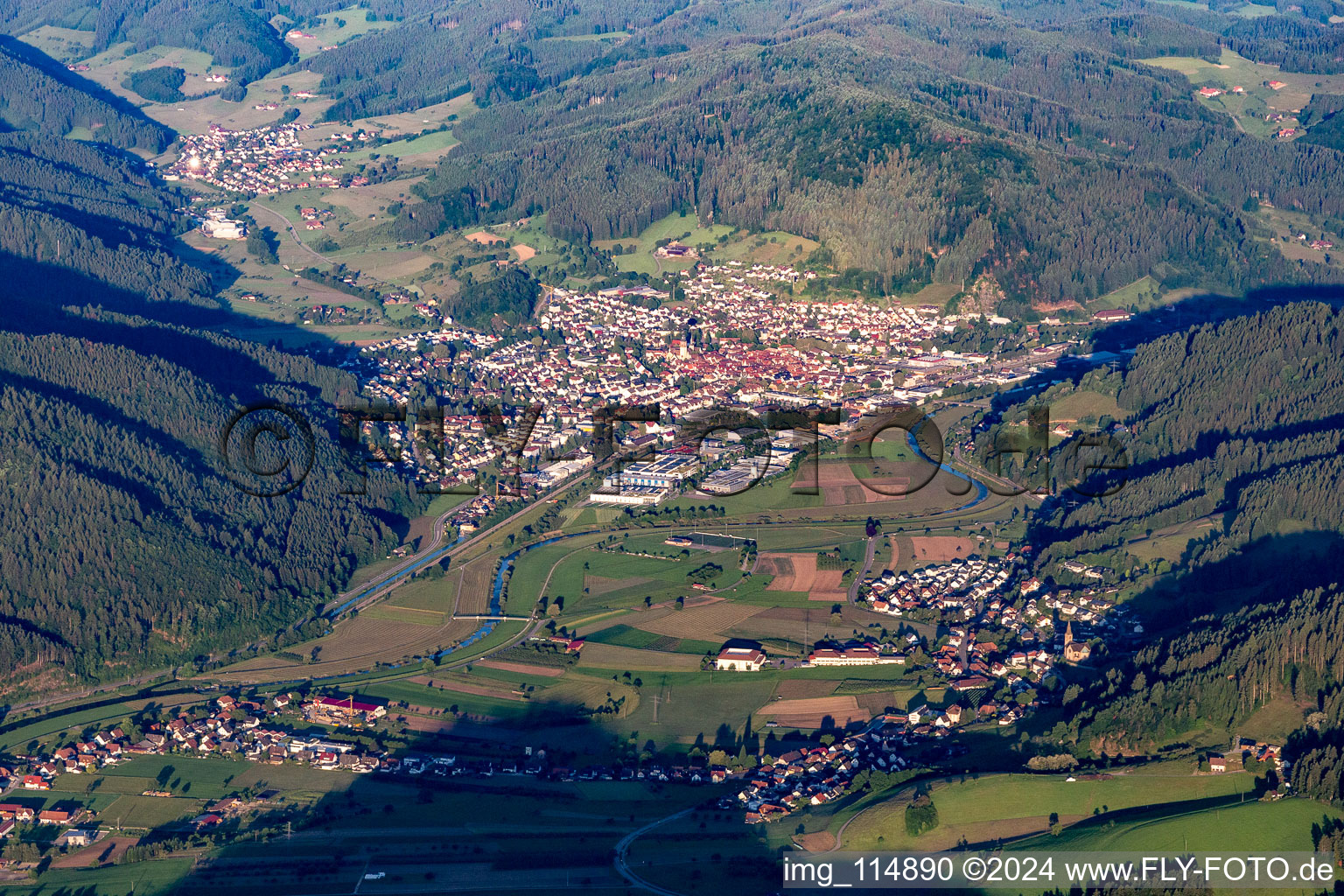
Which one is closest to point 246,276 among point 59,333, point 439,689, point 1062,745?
point 59,333

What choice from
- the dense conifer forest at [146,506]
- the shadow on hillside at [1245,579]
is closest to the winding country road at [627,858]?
the shadow on hillside at [1245,579]

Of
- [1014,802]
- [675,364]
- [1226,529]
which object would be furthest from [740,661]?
[675,364]

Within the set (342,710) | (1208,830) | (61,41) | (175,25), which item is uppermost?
Result: (175,25)

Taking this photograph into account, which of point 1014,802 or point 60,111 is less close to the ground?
point 60,111

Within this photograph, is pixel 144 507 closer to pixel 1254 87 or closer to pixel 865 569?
pixel 865 569

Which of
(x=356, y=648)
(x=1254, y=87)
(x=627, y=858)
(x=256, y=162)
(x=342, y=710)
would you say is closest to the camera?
(x=627, y=858)

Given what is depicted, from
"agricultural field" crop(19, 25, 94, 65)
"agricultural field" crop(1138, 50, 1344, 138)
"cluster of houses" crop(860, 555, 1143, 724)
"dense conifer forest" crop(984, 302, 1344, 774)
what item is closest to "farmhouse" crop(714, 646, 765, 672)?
"cluster of houses" crop(860, 555, 1143, 724)

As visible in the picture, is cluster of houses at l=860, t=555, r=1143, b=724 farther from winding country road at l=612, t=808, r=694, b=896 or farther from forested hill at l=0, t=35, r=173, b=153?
forested hill at l=0, t=35, r=173, b=153
